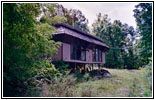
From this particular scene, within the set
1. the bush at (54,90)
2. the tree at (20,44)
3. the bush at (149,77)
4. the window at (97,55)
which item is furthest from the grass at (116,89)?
the window at (97,55)

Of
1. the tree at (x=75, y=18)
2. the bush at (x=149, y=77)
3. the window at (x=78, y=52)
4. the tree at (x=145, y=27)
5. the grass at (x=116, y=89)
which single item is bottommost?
the grass at (x=116, y=89)

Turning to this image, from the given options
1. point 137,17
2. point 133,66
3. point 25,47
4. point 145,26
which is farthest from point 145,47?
point 25,47

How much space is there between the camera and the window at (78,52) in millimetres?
13581

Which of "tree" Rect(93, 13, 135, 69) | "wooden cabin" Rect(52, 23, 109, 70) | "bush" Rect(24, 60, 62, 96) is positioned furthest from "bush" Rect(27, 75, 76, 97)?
"tree" Rect(93, 13, 135, 69)

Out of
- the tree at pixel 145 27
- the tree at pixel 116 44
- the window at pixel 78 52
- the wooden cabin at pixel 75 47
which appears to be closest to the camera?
the wooden cabin at pixel 75 47

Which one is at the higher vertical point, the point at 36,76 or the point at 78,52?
the point at 78,52

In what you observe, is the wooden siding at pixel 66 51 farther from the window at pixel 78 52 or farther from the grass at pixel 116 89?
the grass at pixel 116 89

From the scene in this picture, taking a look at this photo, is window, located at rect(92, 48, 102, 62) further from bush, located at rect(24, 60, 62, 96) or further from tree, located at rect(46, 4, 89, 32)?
bush, located at rect(24, 60, 62, 96)

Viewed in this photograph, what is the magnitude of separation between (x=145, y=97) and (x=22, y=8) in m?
4.93

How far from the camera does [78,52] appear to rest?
14.9 meters

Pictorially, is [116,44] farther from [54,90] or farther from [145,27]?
[54,90]

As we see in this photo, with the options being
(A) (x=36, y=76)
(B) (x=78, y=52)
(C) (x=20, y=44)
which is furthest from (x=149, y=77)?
(B) (x=78, y=52)

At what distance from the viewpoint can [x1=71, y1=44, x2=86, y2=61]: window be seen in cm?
1358

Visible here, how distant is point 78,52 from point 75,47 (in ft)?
4.09
